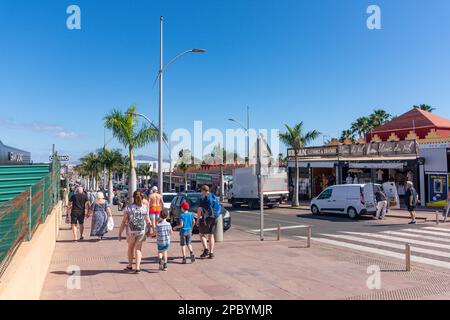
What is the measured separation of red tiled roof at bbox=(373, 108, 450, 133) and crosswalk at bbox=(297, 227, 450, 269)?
72.1 feet

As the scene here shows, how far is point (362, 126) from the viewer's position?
58.3 metres

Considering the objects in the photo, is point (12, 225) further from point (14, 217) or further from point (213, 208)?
point (213, 208)

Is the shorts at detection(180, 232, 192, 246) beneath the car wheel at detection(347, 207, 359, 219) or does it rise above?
above

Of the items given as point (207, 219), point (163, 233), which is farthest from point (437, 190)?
point (163, 233)

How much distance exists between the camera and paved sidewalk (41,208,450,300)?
22.4 ft

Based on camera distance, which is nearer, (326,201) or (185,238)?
(185,238)

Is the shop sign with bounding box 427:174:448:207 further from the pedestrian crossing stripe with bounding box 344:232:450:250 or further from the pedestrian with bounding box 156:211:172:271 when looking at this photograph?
the pedestrian with bounding box 156:211:172:271

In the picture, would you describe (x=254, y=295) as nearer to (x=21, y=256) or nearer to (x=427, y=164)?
(x=21, y=256)

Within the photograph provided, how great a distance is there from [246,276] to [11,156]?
12118 mm

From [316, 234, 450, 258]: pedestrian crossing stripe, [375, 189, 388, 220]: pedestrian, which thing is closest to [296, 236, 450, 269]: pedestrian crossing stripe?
[316, 234, 450, 258]: pedestrian crossing stripe

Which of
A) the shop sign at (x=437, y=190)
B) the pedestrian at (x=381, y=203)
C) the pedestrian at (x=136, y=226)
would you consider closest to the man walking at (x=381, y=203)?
the pedestrian at (x=381, y=203)

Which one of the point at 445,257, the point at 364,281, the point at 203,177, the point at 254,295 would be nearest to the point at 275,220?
the point at 445,257
